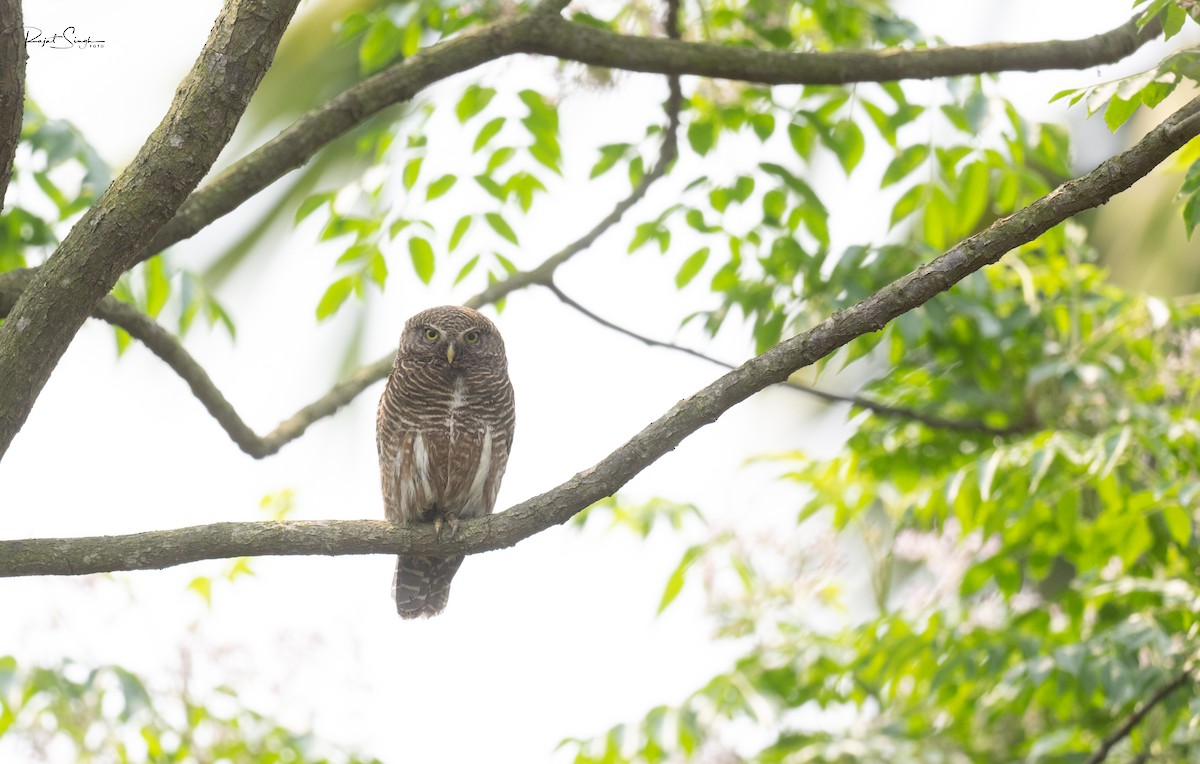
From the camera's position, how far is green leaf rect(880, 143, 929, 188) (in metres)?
4.12

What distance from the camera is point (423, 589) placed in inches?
175

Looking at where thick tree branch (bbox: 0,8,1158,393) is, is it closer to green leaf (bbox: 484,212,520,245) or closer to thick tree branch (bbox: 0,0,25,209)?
thick tree branch (bbox: 0,0,25,209)

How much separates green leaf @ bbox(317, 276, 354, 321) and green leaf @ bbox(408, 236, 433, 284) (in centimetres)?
28

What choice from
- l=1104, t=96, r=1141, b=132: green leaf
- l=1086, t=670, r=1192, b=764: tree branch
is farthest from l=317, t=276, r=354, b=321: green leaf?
l=1086, t=670, r=1192, b=764: tree branch

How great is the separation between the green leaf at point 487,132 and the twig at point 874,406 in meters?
0.55

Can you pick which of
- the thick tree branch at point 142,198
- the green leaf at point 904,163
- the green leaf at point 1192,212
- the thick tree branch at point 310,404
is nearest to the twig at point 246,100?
the thick tree branch at point 142,198

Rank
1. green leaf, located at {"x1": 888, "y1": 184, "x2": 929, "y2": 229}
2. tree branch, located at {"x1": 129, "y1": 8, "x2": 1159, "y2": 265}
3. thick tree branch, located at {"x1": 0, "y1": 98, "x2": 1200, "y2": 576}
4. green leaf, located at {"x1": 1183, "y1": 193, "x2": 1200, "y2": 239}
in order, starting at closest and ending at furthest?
1. thick tree branch, located at {"x1": 0, "y1": 98, "x2": 1200, "y2": 576}
2. green leaf, located at {"x1": 1183, "y1": 193, "x2": 1200, "y2": 239}
3. tree branch, located at {"x1": 129, "y1": 8, "x2": 1159, "y2": 265}
4. green leaf, located at {"x1": 888, "y1": 184, "x2": 929, "y2": 229}

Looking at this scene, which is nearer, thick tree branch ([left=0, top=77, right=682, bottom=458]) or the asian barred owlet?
thick tree branch ([left=0, top=77, right=682, bottom=458])

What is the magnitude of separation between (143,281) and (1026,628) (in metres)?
3.39

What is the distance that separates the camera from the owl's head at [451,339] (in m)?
4.27

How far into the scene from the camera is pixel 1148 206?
21.6 feet

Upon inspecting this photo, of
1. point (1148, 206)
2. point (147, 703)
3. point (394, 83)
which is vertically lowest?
point (147, 703)

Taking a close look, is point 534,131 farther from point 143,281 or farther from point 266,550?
point 266,550

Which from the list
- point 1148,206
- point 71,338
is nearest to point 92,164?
point 71,338
